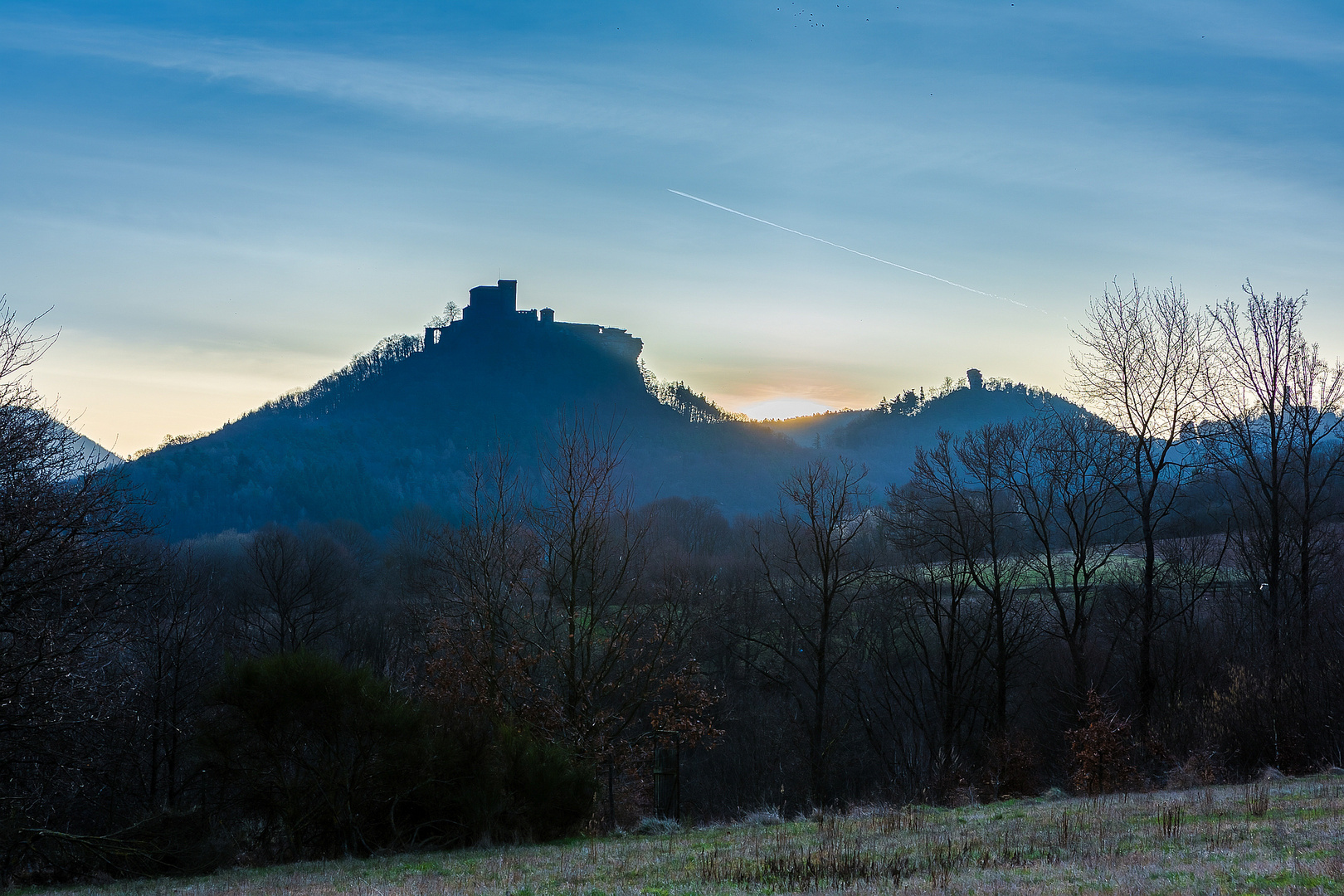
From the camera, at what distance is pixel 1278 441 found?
27812 millimetres

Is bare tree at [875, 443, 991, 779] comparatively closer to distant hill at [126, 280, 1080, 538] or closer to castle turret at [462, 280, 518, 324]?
distant hill at [126, 280, 1080, 538]

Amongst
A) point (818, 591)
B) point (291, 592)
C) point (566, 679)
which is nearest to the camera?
point (566, 679)

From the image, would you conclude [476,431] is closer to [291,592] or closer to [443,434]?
[443,434]

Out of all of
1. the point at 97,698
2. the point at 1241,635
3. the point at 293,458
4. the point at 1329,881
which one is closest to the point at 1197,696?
the point at 1241,635

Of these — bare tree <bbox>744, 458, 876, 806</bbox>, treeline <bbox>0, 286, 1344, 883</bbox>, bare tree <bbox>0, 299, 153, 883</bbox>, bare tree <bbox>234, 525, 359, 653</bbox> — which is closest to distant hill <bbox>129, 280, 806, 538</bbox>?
bare tree <bbox>234, 525, 359, 653</bbox>

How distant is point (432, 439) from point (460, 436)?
448 centimetres

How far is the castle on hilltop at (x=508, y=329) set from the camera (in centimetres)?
17900

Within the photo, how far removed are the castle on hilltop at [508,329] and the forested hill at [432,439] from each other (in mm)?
832

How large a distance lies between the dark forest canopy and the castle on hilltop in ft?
3.41

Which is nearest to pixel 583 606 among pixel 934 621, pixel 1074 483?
pixel 1074 483

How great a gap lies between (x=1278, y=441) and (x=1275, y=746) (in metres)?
11.3

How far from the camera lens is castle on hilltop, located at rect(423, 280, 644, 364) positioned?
587 ft

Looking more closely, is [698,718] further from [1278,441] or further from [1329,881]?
[1278,441]

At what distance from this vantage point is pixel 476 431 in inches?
6122
